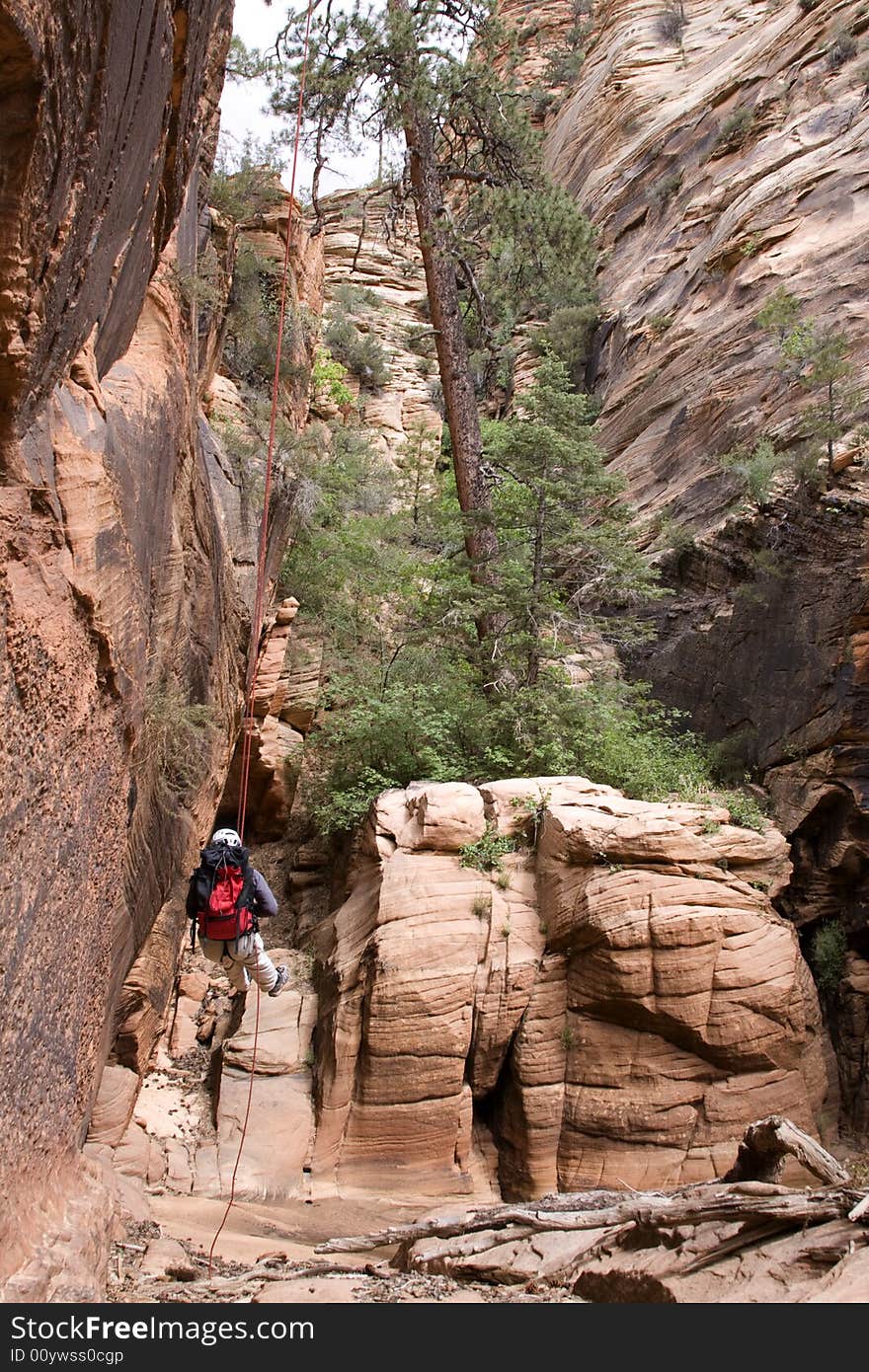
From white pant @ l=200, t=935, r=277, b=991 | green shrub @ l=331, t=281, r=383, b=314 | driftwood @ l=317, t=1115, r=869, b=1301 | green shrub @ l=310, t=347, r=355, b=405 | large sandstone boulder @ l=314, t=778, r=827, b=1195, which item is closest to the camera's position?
driftwood @ l=317, t=1115, r=869, b=1301

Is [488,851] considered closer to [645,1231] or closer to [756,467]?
[645,1231]

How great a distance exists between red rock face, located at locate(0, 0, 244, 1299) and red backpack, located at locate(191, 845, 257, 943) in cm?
60

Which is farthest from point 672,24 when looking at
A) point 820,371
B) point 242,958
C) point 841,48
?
point 242,958

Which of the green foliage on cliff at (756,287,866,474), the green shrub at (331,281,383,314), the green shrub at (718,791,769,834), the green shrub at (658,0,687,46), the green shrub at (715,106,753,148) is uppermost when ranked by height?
the green shrub at (658,0,687,46)

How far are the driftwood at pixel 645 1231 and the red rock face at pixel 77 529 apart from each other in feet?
8.74

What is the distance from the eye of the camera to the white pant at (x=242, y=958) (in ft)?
24.1

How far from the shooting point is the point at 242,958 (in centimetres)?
736

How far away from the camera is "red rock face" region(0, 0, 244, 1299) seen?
416 cm

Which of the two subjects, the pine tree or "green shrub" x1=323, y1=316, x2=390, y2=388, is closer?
the pine tree

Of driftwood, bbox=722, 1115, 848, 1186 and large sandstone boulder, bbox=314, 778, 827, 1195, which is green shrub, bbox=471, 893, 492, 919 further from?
driftwood, bbox=722, 1115, 848, 1186

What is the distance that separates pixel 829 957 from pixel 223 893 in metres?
→ 8.51

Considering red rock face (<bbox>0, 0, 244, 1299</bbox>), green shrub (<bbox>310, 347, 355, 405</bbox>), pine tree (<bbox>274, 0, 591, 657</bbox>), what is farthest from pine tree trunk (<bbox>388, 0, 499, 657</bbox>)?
green shrub (<bbox>310, 347, 355, 405</bbox>)
